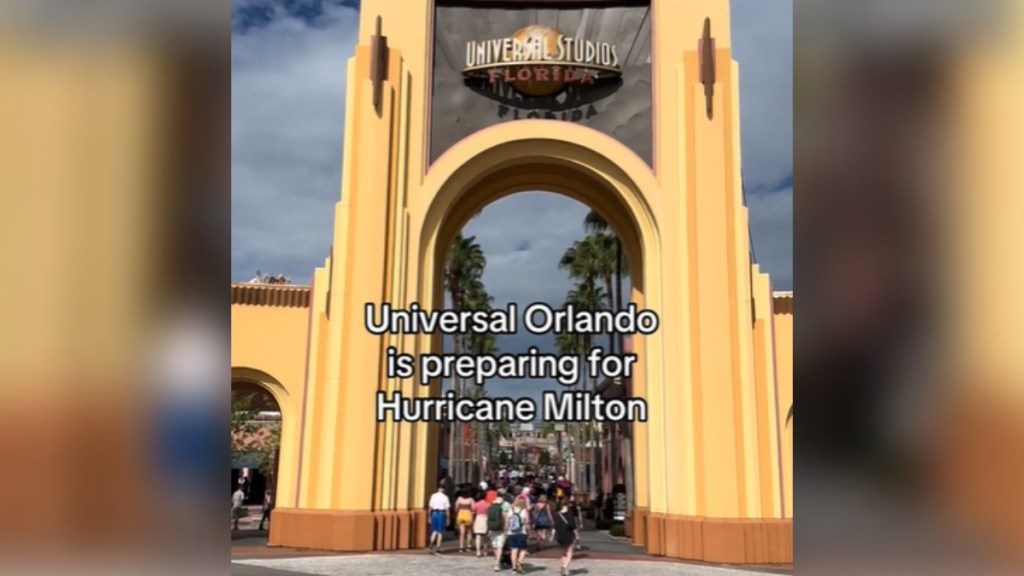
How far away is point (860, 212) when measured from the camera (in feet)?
7.41

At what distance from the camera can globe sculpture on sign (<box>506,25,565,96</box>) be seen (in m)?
16.6

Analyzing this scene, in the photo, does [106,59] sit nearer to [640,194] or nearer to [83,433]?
[83,433]

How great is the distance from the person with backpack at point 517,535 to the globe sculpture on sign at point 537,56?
31.2ft

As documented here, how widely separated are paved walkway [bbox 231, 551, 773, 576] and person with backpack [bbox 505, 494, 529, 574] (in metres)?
0.28

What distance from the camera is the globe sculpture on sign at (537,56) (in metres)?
16.6

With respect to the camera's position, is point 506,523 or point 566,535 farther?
point 506,523

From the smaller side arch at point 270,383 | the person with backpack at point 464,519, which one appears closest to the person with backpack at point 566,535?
the person with backpack at point 464,519

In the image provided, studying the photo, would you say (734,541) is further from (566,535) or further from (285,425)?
(285,425)

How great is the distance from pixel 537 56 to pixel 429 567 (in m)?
11.4

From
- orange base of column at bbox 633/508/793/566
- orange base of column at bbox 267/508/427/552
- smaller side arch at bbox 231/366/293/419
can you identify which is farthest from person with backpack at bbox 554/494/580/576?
smaller side arch at bbox 231/366/293/419

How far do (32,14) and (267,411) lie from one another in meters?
37.1

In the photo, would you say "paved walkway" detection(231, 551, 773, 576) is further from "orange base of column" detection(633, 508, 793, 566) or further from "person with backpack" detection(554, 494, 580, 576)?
"orange base of column" detection(633, 508, 793, 566)

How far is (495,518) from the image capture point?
15859 millimetres

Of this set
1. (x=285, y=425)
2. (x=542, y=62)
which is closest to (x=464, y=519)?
(x=285, y=425)
